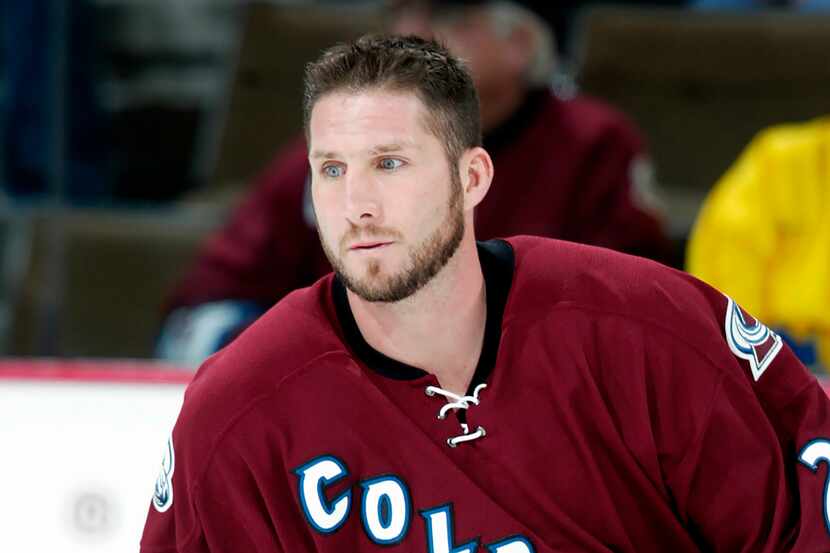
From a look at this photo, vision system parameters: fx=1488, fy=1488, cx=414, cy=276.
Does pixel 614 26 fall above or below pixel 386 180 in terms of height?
above

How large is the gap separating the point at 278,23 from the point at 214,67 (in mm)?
226

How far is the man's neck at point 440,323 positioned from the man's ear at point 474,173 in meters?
0.04

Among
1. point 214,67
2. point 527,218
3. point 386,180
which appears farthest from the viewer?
point 214,67

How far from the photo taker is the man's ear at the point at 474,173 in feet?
4.22

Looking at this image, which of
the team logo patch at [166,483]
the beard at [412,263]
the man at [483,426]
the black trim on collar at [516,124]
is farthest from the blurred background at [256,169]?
the beard at [412,263]

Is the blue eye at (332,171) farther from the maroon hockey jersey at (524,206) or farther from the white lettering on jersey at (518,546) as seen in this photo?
the maroon hockey jersey at (524,206)

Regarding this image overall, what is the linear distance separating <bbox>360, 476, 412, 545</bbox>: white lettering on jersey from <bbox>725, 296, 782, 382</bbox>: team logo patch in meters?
0.32

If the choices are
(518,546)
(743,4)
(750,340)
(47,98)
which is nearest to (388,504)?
(518,546)

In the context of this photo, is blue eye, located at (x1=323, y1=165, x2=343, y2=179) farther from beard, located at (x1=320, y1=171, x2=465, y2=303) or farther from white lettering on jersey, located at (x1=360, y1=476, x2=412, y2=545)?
white lettering on jersey, located at (x1=360, y1=476, x2=412, y2=545)

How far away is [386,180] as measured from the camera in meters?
1.23

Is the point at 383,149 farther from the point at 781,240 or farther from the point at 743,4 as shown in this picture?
the point at 743,4

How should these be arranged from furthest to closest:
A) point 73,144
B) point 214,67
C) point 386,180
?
point 214,67 < point 73,144 < point 386,180

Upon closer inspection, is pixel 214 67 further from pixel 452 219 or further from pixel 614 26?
pixel 452 219

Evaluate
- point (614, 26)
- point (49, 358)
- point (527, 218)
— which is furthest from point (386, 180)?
point (614, 26)
